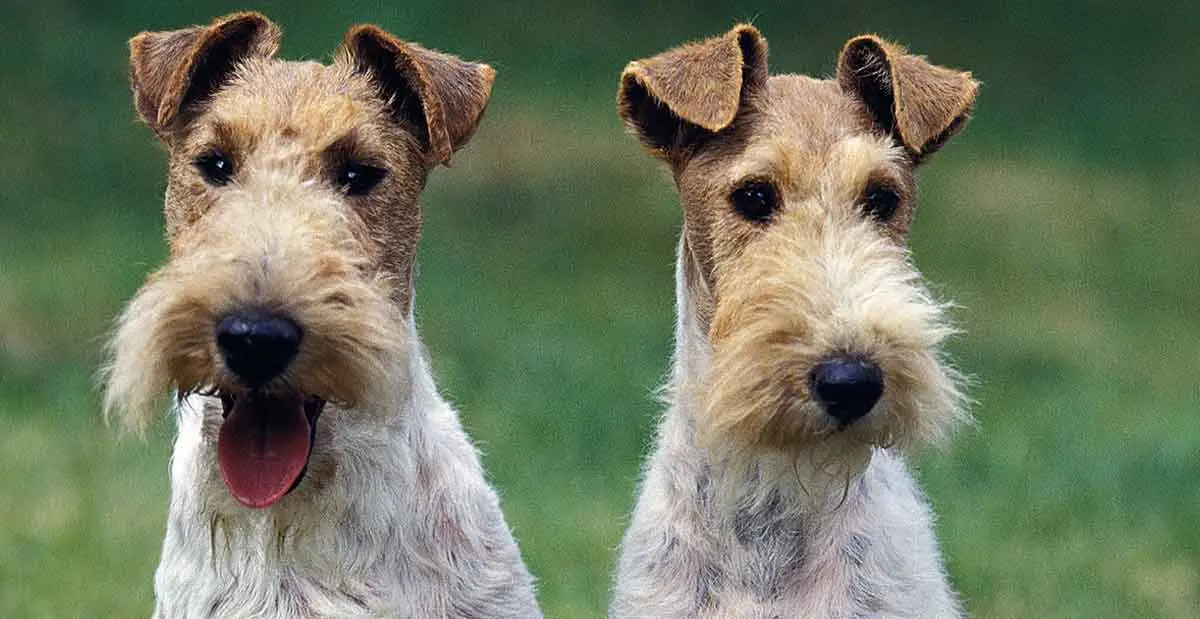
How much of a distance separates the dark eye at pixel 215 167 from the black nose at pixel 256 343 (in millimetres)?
840

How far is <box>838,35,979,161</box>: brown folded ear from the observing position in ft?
24.6

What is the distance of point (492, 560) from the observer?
7.44 m

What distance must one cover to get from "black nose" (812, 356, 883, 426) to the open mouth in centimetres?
151

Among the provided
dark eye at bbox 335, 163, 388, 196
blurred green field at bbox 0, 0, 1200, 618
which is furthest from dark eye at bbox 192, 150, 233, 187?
blurred green field at bbox 0, 0, 1200, 618

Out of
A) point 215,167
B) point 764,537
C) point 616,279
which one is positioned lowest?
point 616,279

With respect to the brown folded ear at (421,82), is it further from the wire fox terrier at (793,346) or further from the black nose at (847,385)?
the black nose at (847,385)

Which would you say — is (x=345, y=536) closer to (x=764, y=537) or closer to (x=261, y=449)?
(x=261, y=449)

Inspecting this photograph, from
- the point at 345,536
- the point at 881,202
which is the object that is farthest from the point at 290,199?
the point at 881,202

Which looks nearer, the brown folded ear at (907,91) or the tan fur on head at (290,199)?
the tan fur on head at (290,199)

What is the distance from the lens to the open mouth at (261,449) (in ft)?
22.5

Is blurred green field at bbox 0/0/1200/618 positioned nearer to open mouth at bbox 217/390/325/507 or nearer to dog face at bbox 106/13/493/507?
dog face at bbox 106/13/493/507

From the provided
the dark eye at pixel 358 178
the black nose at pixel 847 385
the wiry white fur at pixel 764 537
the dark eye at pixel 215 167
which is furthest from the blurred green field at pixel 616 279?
the dark eye at pixel 215 167

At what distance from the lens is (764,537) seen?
730 centimetres

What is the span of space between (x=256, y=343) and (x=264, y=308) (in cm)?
11
